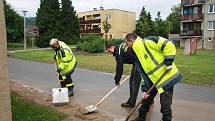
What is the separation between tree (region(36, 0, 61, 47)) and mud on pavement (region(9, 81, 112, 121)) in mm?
39131

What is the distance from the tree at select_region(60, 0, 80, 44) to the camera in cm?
4934

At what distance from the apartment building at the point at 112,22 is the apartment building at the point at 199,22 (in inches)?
Result: 715

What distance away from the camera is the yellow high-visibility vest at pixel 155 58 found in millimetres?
4928

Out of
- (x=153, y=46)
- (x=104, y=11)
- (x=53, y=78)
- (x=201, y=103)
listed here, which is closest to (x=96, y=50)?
(x=53, y=78)

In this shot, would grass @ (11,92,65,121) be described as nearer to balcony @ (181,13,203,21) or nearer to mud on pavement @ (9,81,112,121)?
mud on pavement @ (9,81,112,121)

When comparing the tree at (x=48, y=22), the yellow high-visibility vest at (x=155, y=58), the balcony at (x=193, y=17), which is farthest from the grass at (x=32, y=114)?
the balcony at (x=193, y=17)

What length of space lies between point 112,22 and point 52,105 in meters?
63.4

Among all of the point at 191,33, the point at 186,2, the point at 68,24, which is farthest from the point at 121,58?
the point at 186,2

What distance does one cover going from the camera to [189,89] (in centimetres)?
951

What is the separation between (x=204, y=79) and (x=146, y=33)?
1804 inches

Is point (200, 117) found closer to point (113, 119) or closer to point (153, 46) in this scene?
point (113, 119)

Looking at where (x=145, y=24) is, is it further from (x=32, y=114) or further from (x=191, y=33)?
(x=32, y=114)

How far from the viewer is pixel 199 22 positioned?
50344 mm

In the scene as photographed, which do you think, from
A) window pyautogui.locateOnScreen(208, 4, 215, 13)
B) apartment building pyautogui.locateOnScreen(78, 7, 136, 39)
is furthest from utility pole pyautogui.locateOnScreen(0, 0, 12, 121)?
apartment building pyautogui.locateOnScreen(78, 7, 136, 39)
